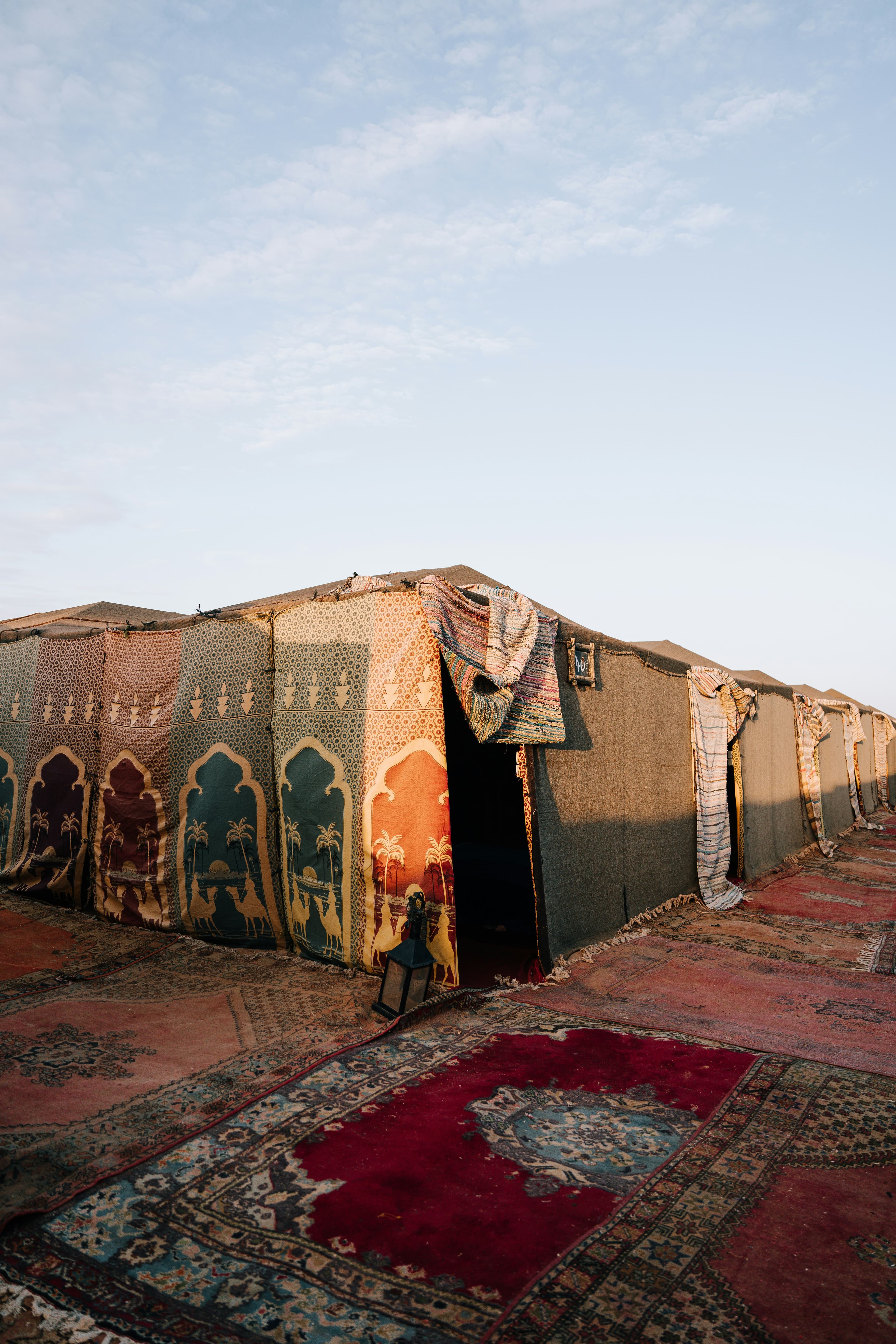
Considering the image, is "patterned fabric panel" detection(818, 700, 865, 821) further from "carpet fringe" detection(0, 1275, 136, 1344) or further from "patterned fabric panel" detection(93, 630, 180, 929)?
"carpet fringe" detection(0, 1275, 136, 1344)

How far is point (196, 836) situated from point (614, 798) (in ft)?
10.9

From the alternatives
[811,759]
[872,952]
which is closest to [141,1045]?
[872,952]

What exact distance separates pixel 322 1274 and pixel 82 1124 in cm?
145

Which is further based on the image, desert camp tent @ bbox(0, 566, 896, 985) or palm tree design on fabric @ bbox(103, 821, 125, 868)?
palm tree design on fabric @ bbox(103, 821, 125, 868)

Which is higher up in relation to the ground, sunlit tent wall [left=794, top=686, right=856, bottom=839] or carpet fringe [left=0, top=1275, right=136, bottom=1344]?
sunlit tent wall [left=794, top=686, right=856, bottom=839]

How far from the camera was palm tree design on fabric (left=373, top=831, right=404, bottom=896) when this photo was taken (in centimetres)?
494

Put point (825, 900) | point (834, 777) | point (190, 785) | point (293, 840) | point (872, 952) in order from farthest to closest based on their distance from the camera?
point (834, 777) < point (825, 900) < point (872, 952) < point (190, 785) < point (293, 840)

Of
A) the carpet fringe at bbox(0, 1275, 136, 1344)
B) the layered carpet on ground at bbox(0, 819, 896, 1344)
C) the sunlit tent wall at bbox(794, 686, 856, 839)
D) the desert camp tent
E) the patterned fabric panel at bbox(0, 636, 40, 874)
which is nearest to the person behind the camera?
the carpet fringe at bbox(0, 1275, 136, 1344)

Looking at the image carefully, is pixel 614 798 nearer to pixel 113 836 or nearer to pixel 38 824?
pixel 113 836

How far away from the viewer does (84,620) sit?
25.5 feet

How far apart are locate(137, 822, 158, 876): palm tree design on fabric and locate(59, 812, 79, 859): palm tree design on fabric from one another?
0.86 meters

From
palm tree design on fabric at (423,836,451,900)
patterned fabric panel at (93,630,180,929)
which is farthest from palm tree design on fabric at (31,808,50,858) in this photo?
palm tree design on fabric at (423,836,451,900)

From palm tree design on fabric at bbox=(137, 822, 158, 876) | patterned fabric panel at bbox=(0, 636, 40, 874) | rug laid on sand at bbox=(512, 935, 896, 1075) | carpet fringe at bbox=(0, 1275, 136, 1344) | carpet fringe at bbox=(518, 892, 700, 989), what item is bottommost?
rug laid on sand at bbox=(512, 935, 896, 1075)

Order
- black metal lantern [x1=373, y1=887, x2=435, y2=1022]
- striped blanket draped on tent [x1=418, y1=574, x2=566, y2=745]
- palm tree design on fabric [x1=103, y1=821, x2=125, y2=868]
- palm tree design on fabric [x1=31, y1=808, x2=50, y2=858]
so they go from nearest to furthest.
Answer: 1. black metal lantern [x1=373, y1=887, x2=435, y2=1022]
2. striped blanket draped on tent [x1=418, y1=574, x2=566, y2=745]
3. palm tree design on fabric [x1=103, y1=821, x2=125, y2=868]
4. palm tree design on fabric [x1=31, y1=808, x2=50, y2=858]
